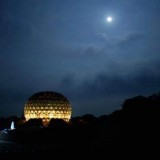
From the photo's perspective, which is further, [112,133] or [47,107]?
[47,107]

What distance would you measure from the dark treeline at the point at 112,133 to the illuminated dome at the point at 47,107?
8105 mm

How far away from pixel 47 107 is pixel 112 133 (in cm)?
4982

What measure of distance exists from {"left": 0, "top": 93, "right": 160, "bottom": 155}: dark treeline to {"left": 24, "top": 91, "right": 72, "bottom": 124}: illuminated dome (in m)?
8.10

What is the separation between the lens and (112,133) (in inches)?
1451

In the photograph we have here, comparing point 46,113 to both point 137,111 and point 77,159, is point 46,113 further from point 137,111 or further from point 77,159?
point 77,159

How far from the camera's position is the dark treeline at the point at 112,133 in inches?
1014

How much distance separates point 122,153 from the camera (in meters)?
21.3

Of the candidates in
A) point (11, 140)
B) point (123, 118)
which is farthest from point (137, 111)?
point (11, 140)

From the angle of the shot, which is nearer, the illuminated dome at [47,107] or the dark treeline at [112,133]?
the dark treeline at [112,133]

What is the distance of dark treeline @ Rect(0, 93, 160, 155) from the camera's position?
25766 millimetres

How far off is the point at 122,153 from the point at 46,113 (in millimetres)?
64933

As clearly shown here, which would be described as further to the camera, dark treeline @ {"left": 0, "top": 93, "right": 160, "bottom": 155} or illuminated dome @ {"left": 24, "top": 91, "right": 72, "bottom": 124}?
illuminated dome @ {"left": 24, "top": 91, "right": 72, "bottom": 124}

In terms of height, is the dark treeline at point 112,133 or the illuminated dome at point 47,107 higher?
the illuminated dome at point 47,107

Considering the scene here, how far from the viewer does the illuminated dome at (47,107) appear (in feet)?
278
